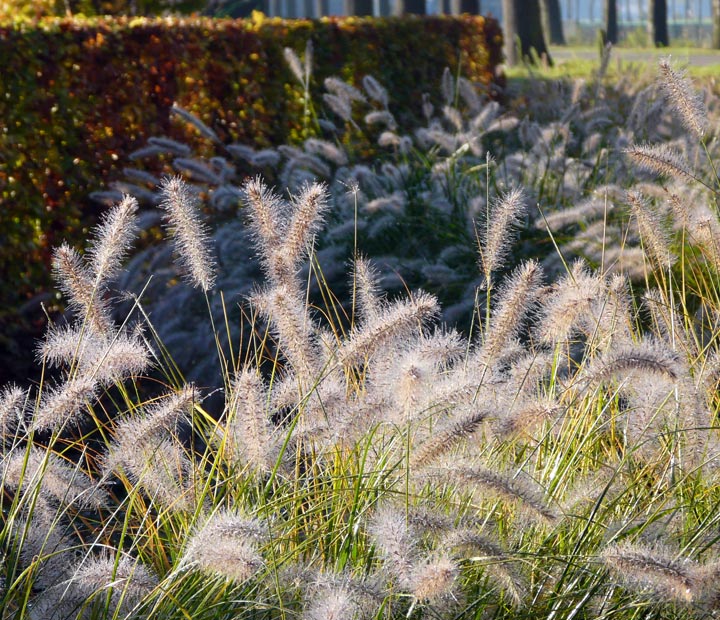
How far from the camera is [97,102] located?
6.16 meters

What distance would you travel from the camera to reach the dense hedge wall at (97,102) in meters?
5.77

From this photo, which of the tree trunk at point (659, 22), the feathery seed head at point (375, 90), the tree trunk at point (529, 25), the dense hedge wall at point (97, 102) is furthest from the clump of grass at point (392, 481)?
the tree trunk at point (659, 22)

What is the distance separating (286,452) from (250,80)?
16.4ft

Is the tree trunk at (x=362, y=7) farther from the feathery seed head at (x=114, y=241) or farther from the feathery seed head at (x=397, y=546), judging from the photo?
the feathery seed head at (x=397, y=546)

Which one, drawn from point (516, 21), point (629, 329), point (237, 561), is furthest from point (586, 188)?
point (516, 21)

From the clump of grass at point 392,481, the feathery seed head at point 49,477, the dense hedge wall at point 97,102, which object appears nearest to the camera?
the clump of grass at point 392,481

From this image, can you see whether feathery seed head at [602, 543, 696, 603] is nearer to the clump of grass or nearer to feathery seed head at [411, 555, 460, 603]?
the clump of grass

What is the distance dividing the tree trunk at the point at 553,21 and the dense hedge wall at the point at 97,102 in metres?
29.9

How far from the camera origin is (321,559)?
93.6 inches

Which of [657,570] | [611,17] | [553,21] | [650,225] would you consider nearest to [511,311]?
[650,225]

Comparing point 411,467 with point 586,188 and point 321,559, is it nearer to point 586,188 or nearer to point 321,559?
point 321,559

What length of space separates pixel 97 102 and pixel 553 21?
32616mm

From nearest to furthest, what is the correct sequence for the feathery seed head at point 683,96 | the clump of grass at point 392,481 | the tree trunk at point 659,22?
the clump of grass at point 392,481, the feathery seed head at point 683,96, the tree trunk at point 659,22

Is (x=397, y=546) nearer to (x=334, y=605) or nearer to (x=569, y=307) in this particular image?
(x=334, y=605)
